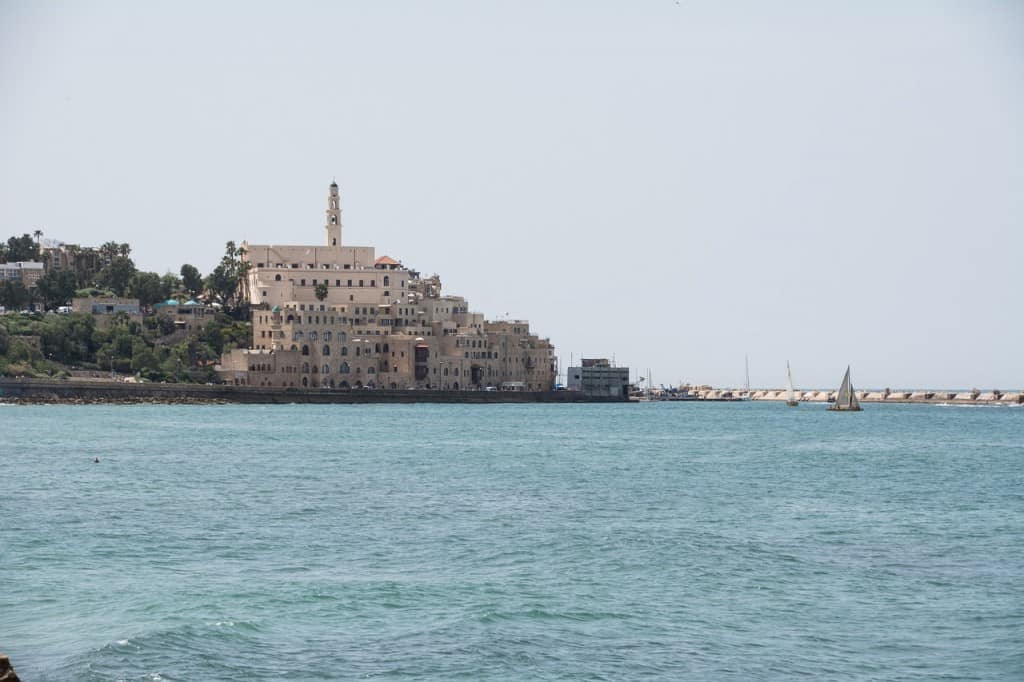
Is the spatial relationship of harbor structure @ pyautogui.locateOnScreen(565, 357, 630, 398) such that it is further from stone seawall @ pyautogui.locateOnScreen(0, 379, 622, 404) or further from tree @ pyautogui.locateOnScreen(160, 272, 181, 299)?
tree @ pyautogui.locateOnScreen(160, 272, 181, 299)

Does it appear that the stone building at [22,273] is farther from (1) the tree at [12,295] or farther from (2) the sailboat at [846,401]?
(2) the sailboat at [846,401]

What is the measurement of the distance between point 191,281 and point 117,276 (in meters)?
10.4

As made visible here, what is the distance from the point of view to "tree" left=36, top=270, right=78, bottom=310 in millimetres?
176000

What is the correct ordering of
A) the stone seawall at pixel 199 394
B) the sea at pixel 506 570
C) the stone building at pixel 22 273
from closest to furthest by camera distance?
the sea at pixel 506 570, the stone seawall at pixel 199 394, the stone building at pixel 22 273

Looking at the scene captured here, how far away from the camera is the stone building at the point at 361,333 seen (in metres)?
160

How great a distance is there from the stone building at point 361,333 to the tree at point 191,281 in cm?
1295

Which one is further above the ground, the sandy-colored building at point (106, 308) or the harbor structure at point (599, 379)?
the sandy-colored building at point (106, 308)

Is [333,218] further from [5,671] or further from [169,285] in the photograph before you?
[5,671]

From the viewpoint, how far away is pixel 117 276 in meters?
185

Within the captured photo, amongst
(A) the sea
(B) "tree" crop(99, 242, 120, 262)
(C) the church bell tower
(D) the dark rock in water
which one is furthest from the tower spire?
(D) the dark rock in water

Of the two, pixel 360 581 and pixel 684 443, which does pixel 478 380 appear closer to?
pixel 684 443

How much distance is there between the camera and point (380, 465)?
6138cm

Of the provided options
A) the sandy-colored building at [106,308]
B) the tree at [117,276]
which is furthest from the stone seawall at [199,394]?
the tree at [117,276]

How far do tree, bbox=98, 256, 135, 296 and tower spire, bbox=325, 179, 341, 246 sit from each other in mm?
29141
